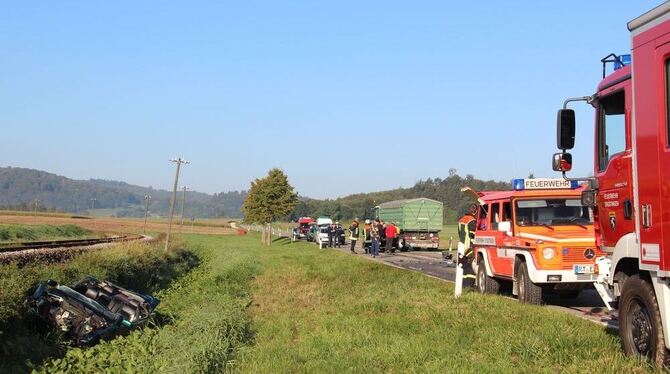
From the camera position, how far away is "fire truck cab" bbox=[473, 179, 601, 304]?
1172cm

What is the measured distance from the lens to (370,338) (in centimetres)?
953

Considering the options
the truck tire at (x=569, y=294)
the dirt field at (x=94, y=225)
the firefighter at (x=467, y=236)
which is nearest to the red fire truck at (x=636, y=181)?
the truck tire at (x=569, y=294)

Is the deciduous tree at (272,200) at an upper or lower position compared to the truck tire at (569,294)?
upper

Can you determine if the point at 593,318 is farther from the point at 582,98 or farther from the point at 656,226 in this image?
the point at 656,226

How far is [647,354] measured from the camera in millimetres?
6371

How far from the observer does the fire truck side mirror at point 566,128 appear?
25.3 feet

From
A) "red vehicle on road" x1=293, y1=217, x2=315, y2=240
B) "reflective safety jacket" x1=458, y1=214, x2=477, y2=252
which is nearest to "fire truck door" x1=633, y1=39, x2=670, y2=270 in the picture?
"reflective safety jacket" x1=458, y1=214, x2=477, y2=252

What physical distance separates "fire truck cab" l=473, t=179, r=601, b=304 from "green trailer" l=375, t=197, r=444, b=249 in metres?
24.0

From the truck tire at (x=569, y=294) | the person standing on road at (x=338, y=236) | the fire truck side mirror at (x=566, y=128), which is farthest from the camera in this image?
the person standing on road at (x=338, y=236)

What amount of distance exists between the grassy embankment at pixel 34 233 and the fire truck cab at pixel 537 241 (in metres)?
40.3

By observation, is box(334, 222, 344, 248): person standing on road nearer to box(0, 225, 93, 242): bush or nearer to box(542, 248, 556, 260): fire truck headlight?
box(0, 225, 93, 242): bush

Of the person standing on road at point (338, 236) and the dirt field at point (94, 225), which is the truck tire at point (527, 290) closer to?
the person standing on road at point (338, 236)

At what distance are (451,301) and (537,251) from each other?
1784mm

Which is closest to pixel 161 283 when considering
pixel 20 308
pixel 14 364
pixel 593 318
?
pixel 20 308
